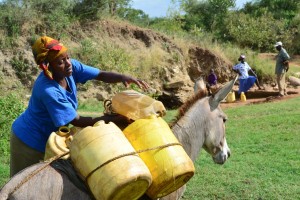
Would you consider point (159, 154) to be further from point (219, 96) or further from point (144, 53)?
point (144, 53)

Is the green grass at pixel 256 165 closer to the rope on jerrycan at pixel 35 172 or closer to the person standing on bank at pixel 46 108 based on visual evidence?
the person standing on bank at pixel 46 108

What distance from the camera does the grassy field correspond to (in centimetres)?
593

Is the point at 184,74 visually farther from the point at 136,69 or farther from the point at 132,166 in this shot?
the point at 132,166

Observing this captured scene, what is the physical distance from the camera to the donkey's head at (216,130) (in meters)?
3.98

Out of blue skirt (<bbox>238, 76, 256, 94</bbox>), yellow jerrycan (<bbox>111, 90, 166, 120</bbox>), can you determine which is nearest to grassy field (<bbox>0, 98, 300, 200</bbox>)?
yellow jerrycan (<bbox>111, 90, 166, 120</bbox>)

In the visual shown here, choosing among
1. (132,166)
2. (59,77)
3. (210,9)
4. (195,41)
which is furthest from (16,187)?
(210,9)

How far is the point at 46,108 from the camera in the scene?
3.44 meters

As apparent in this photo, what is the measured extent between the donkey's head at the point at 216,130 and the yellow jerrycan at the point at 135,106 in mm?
572

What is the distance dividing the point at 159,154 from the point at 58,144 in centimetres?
72

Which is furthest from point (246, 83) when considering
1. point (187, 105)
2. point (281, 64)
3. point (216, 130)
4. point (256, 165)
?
point (187, 105)

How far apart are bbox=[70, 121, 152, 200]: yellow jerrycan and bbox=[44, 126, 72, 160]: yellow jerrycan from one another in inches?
6.7

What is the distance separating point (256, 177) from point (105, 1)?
565 inches

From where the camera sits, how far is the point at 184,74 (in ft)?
67.5

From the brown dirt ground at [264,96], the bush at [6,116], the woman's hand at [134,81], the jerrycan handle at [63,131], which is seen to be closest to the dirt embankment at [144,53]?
the brown dirt ground at [264,96]
